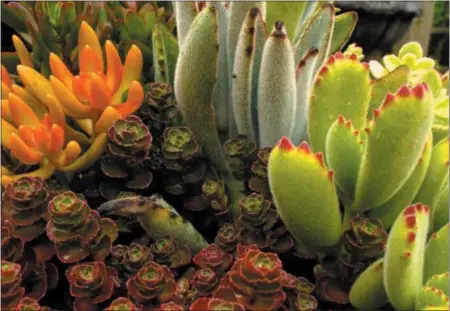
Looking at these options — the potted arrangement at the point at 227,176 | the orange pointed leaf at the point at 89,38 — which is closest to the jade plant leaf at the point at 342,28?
the potted arrangement at the point at 227,176

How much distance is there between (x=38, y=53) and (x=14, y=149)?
239mm

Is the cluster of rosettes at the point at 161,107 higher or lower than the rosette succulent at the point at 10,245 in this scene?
higher

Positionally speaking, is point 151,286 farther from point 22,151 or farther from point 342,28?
point 342,28

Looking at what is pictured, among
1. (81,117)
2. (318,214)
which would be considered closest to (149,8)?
(81,117)

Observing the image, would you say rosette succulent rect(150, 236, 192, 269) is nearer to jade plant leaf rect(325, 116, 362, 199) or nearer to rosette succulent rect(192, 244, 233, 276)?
rosette succulent rect(192, 244, 233, 276)

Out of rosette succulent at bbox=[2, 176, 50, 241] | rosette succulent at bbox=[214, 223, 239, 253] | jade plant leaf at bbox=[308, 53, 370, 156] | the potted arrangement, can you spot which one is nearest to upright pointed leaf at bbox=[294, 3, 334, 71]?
the potted arrangement

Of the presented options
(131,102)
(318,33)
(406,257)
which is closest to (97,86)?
(131,102)

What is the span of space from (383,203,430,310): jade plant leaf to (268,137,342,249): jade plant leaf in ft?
0.27

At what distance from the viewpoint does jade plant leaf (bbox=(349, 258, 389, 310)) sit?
63 centimetres

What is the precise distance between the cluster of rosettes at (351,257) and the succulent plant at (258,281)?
0.32ft

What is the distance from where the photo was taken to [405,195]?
2.33 ft

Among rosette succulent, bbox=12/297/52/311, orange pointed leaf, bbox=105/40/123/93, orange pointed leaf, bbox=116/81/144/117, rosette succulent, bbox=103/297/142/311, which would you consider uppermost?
orange pointed leaf, bbox=105/40/123/93

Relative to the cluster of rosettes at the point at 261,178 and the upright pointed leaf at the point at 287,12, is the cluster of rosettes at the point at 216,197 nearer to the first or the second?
the cluster of rosettes at the point at 261,178

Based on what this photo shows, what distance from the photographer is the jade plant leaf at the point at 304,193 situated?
0.63 m
